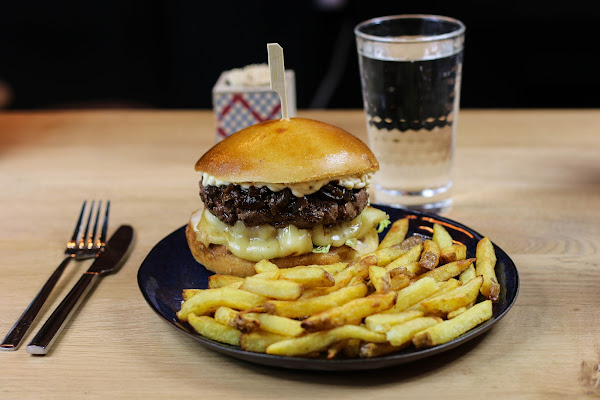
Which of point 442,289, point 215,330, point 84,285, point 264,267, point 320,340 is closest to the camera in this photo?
point 320,340

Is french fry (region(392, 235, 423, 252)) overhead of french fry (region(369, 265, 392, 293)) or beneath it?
beneath

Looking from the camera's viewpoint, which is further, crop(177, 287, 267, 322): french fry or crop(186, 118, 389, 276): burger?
crop(186, 118, 389, 276): burger

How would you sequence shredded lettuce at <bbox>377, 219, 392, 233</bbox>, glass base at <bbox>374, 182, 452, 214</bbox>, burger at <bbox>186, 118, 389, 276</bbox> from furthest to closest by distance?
glass base at <bbox>374, 182, 452, 214</bbox>
shredded lettuce at <bbox>377, 219, 392, 233</bbox>
burger at <bbox>186, 118, 389, 276</bbox>

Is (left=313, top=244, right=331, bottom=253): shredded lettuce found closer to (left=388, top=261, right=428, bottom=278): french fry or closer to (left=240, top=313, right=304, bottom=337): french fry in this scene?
(left=388, top=261, right=428, bottom=278): french fry

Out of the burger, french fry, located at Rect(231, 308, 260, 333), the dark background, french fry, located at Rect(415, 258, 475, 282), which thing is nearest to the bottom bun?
the burger

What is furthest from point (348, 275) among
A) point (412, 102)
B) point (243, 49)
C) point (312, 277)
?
point (243, 49)

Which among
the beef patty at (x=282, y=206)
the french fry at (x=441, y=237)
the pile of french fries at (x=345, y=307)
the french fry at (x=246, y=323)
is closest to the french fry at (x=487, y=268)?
the pile of french fries at (x=345, y=307)

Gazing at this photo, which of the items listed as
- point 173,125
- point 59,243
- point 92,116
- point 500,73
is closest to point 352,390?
point 59,243

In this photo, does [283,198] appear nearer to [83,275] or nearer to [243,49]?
[83,275]
